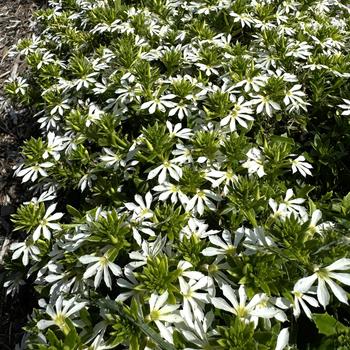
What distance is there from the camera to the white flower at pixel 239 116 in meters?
2.34

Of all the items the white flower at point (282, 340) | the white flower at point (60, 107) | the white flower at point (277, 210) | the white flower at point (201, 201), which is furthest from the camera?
the white flower at point (60, 107)

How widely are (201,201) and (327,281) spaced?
699 mm

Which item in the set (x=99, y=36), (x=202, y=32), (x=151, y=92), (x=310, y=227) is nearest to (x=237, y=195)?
(x=310, y=227)

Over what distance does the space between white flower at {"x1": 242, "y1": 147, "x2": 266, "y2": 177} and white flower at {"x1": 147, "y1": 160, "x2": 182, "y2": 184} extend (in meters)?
0.34

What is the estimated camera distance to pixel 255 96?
251 cm

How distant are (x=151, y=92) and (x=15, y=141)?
1523 millimetres

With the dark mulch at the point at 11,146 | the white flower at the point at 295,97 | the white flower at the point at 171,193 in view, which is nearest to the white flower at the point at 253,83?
the white flower at the point at 295,97

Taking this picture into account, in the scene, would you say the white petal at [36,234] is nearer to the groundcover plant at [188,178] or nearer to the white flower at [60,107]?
the groundcover plant at [188,178]

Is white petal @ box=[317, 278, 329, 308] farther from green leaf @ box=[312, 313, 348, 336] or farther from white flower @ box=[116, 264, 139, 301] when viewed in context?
white flower @ box=[116, 264, 139, 301]

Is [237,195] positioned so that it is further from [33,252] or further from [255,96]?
[33,252]

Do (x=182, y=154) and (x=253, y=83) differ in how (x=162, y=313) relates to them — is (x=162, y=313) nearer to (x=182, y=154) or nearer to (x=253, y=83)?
(x=182, y=154)

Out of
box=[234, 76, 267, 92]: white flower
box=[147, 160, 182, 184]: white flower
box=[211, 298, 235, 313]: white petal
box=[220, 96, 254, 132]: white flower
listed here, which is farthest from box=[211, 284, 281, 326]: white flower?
box=[234, 76, 267, 92]: white flower

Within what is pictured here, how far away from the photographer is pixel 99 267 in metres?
1.84

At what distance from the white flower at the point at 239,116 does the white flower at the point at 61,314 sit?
1.14 m
